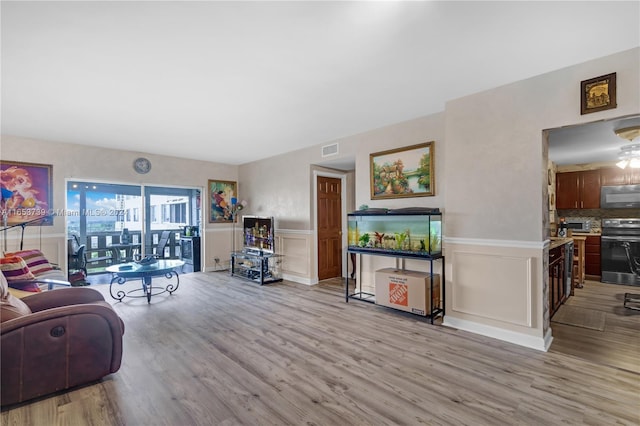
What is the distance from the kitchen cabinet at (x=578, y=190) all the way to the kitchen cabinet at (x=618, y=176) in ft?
0.29

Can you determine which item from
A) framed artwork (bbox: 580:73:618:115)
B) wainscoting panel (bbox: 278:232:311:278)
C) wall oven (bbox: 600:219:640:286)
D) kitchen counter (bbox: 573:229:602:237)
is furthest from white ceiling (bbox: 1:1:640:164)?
kitchen counter (bbox: 573:229:602:237)

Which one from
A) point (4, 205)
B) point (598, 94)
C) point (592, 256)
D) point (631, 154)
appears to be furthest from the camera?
point (592, 256)

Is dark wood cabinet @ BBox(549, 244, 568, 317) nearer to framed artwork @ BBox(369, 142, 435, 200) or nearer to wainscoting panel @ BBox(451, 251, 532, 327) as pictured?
wainscoting panel @ BBox(451, 251, 532, 327)

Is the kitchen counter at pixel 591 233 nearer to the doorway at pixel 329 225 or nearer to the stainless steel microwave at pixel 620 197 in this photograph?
the stainless steel microwave at pixel 620 197

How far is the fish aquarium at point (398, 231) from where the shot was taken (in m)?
3.52

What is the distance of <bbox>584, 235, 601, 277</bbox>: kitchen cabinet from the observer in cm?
549

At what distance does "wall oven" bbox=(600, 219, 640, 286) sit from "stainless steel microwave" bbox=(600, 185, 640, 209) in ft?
1.17

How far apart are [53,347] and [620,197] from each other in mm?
8439

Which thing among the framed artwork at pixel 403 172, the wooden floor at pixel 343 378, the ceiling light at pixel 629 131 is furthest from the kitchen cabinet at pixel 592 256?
the framed artwork at pixel 403 172

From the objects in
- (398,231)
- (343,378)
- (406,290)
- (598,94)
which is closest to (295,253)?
(398,231)

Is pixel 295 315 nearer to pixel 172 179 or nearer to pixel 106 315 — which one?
pixel 106 315

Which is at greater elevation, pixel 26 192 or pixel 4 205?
pixel 26 192

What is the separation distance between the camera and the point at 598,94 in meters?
2.42

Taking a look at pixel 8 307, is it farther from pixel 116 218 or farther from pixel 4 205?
pixel 116 218
